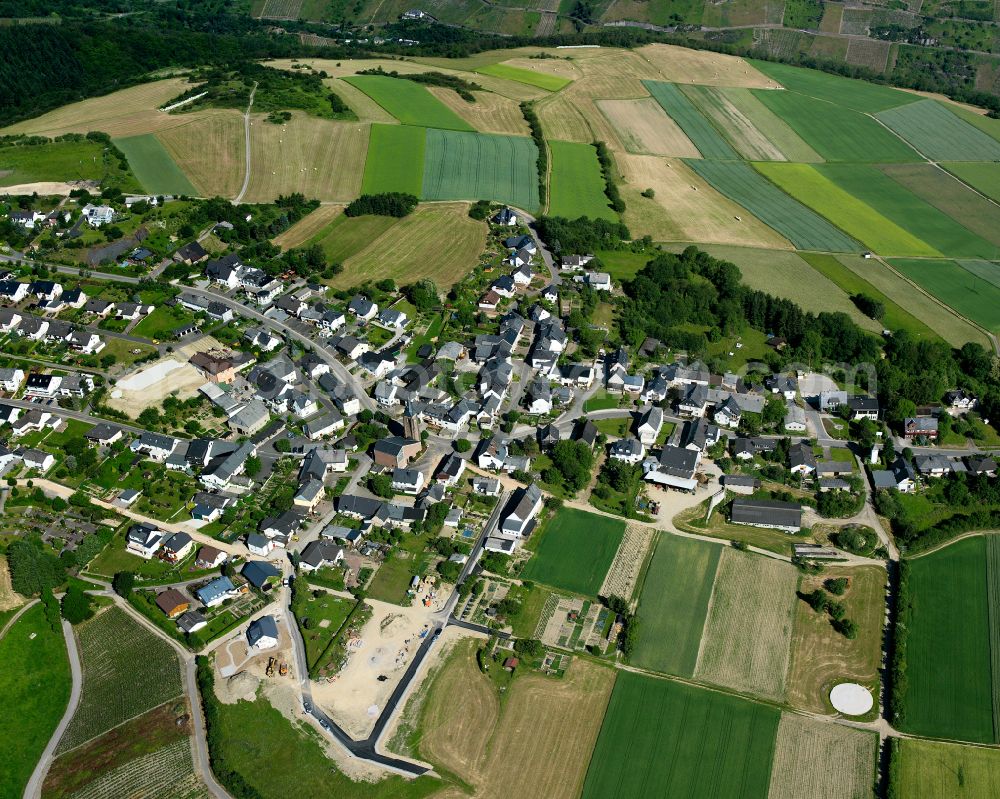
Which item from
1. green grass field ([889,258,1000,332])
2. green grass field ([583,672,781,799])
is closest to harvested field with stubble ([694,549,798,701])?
green grass field ([583,672,781,799])

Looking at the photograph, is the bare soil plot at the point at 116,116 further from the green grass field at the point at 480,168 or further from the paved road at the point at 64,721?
the paved road at the point at 64,721

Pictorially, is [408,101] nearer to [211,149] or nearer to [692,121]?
[211,149]

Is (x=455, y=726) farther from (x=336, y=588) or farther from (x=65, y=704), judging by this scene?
(x=65, y=704)

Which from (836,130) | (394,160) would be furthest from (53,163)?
(836,130)

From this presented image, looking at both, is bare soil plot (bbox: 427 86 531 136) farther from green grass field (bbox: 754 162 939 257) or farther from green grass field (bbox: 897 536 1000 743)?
green grass field (bbox: 897 536 1000 743)

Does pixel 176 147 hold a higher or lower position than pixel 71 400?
higher

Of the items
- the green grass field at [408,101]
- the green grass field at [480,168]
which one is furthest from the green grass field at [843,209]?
the green grass field at [408,101]

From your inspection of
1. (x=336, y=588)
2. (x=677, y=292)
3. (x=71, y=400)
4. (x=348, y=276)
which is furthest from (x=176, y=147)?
(x=336, y=588)
